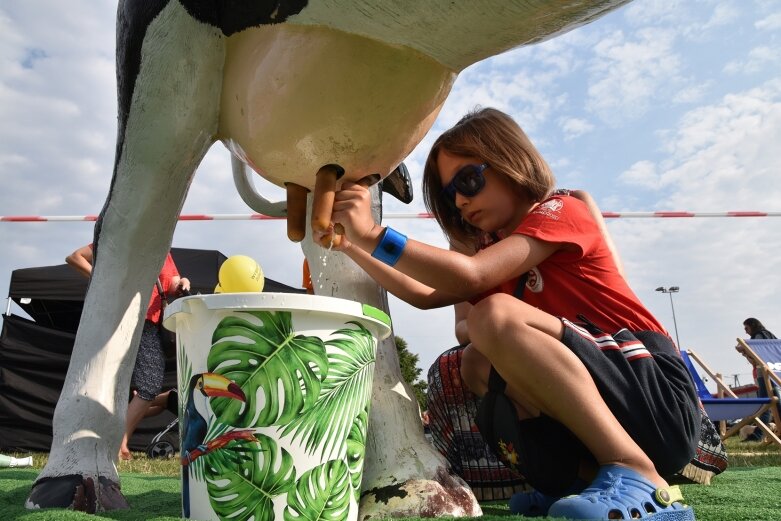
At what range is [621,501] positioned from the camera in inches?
31.9

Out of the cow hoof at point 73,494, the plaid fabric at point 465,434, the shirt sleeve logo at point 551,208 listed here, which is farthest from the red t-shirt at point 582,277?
the cow hoof at point 73,494

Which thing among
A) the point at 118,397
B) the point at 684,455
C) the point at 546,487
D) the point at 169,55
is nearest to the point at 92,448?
the point at 118,397

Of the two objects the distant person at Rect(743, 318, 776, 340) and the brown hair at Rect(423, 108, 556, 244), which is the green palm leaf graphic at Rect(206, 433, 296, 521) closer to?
the brown hair at Rect(423, 108, 556, 244)

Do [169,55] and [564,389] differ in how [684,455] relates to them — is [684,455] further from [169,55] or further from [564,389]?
[169,55]

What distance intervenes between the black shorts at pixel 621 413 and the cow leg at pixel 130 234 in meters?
0.64

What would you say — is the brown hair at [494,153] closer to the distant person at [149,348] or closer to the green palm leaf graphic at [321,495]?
the green palm leaf graphic at [321,495]

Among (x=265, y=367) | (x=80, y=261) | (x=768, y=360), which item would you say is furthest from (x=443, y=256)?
(x=768, y=360)

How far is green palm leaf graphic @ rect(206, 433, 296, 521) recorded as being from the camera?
2.63 ft

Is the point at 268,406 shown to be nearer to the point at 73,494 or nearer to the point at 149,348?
the point at 73,494

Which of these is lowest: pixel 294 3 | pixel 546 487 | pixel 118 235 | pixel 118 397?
pixel 546 487

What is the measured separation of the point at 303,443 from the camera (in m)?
0.81

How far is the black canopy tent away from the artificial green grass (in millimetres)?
2708

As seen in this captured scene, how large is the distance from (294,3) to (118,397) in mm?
735

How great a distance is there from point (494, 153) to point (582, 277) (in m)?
0.29
